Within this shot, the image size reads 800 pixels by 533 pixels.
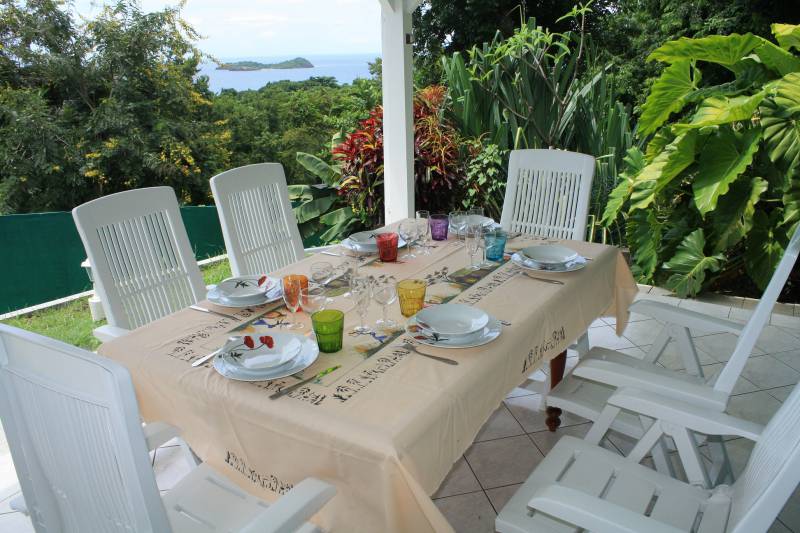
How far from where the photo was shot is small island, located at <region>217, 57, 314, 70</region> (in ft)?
25.9

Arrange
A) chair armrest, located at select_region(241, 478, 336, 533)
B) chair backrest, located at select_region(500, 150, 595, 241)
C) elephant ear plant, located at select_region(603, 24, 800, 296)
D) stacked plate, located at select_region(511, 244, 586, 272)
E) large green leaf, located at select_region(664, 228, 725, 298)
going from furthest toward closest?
large green leaf, located at select_region(664, 228, 725, 298)
elephant ear plant, located at select_region(603, 24, 800, 296)
chair backrest, located at select_region(500, 150, 595, 241)
stacked plate, located at select_region(511, 244, 586, 272)
chair armrest, located at select_region(241, 478, 336, 533)

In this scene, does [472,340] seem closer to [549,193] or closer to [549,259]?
[549,259]

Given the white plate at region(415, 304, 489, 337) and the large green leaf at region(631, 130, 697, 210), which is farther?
the large green leaf at region(631, 130, 697, 210)

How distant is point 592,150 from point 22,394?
14.2ft

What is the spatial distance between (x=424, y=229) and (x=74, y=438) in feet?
5.53

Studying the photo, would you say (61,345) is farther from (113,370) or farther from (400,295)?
(400,295)

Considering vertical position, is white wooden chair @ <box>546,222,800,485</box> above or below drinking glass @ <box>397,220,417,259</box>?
below

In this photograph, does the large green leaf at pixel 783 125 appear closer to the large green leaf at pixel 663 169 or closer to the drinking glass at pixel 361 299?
the large green leaf at pixel 663 169

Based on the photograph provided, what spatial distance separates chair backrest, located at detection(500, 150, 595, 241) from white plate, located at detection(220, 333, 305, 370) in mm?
1646

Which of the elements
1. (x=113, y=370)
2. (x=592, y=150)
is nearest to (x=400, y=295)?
(x=113, y=370)

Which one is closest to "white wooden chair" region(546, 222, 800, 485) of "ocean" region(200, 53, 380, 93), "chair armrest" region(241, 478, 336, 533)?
"chair armrest" region(241, 478, 336, 533)

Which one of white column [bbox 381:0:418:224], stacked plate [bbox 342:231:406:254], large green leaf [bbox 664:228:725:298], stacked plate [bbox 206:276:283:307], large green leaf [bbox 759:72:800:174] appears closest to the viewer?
stacked plate [bbox 206:276:283:307]

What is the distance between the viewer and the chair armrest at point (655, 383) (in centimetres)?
169

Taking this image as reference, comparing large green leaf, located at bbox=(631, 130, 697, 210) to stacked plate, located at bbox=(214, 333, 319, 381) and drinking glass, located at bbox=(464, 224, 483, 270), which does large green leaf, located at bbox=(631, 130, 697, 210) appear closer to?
drinking glass, located at bbox=(464, 224, 483, 270)
